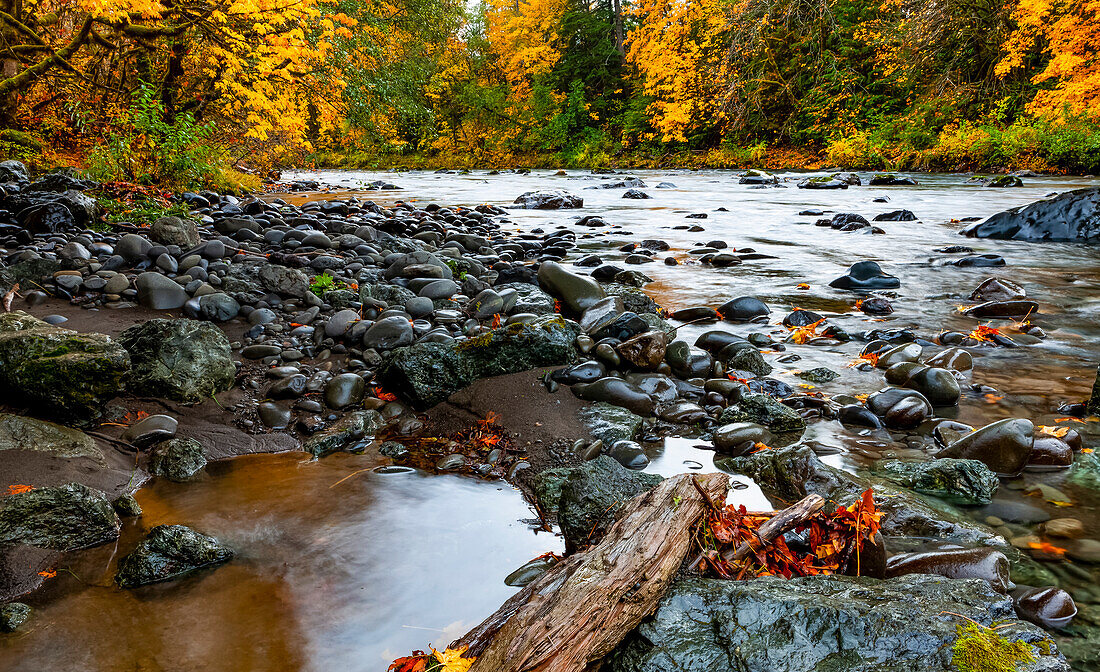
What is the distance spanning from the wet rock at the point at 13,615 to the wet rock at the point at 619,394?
2.54m

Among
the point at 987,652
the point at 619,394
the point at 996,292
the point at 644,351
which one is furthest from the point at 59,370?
the point at 996,292

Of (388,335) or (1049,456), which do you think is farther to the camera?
(388,335)

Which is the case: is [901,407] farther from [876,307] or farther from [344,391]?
[344,391]

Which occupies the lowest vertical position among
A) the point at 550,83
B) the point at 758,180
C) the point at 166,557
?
the point at 166,557

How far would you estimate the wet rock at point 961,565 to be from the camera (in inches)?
81.1

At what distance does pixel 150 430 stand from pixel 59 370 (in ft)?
1.60

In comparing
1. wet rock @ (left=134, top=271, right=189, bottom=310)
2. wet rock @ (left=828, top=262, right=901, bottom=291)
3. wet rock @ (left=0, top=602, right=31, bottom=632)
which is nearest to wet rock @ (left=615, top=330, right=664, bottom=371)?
wet rock @ (left=828, top=262, right=901, bottom=291)

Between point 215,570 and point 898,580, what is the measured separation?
2.23 meters

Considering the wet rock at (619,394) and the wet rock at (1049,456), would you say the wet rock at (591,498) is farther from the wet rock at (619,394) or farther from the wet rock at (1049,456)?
the wet rock at (1049,456)

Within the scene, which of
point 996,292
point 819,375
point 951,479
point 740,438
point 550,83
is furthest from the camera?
point 550,83

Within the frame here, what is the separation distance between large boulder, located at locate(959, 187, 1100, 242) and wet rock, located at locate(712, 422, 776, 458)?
8.15 meters

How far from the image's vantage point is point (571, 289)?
5.34 metres

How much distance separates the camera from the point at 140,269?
17.3 ft

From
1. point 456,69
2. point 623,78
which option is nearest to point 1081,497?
point 623,78
